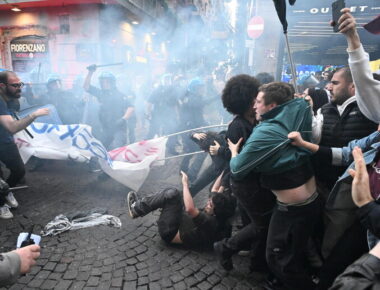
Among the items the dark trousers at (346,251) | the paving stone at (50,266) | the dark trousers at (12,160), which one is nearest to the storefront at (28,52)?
the dark trousers at (12,160)

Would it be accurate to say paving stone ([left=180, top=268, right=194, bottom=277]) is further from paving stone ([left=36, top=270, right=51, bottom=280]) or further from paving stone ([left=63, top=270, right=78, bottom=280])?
paving stone ([left=36, top=270, right=51, bottom=280])

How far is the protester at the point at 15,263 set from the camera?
60.7 inches

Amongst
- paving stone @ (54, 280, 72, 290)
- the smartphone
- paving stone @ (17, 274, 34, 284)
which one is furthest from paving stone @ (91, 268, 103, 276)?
the smartphone

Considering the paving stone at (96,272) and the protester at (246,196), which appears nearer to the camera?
the protester at (246,196)

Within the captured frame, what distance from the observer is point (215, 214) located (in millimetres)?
3219

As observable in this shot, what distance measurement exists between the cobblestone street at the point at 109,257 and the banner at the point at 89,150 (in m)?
0.54

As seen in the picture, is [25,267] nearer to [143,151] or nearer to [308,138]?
[308,138]

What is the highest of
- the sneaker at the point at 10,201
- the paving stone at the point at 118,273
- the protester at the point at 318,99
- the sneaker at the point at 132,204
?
the protester at the point at 318,99

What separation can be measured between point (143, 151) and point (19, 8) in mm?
10966

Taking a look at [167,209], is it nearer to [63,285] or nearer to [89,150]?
[63,285]

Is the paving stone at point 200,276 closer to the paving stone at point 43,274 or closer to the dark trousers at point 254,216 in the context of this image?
the dark trousers at point 254,216

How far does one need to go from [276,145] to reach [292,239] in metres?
0.81

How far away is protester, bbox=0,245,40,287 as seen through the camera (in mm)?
1542

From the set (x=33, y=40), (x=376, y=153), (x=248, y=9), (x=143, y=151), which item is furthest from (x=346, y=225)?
(x=248, y=9)
